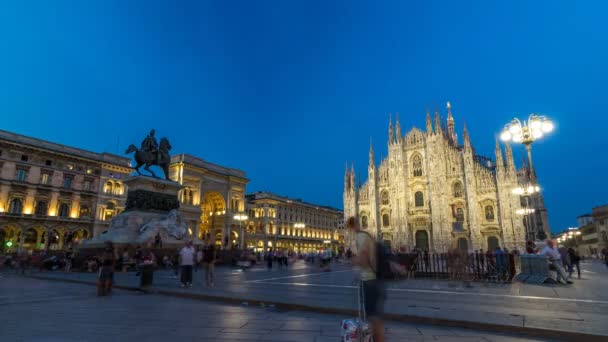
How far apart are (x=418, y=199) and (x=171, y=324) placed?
157 feet

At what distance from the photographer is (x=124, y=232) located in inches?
705

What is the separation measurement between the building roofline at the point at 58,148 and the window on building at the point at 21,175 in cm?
321

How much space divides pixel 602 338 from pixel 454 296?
167 inches

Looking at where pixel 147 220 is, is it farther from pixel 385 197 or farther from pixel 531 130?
pixel 385 197

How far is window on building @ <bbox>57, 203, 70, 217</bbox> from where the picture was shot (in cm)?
4163

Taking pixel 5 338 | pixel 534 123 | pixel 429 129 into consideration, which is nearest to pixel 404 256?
pixel 534 123

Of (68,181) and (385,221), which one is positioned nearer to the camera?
(68,181)

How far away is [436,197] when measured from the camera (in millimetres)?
45969

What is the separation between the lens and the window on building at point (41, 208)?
39.8 meters

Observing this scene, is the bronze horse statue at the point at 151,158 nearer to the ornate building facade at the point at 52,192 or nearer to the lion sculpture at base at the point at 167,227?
the lion sculpture at base at the point at 167,227

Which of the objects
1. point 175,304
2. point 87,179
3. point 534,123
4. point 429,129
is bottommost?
point 175,304

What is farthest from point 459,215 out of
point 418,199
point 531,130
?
point 531,130

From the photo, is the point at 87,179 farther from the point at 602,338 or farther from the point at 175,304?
the point at 602,338

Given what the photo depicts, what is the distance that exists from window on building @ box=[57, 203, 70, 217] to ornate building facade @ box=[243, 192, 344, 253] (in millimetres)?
24624
